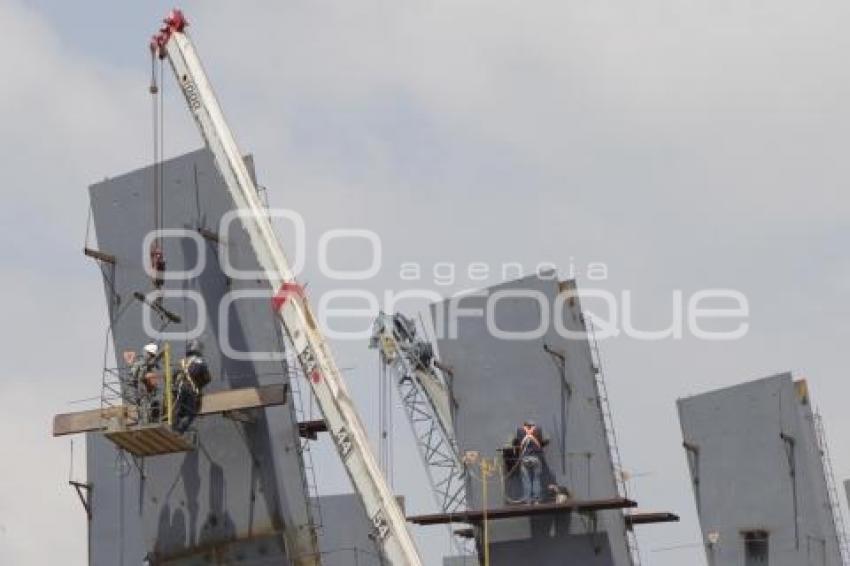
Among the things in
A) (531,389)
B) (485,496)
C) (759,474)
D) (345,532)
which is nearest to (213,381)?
(485,496)

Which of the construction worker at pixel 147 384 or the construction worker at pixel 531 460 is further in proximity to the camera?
the construction worker at pixel 531 460

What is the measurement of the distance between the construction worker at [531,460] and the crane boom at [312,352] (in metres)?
2.96

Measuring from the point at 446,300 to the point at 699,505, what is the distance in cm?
823

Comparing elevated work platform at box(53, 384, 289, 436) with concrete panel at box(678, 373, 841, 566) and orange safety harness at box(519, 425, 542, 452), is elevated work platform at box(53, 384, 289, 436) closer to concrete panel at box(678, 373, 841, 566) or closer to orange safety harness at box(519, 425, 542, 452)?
orange safety harness at box(519, 425, 542, 452)

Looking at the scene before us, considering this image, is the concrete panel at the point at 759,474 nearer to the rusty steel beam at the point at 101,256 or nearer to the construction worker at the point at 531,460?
the construction worker at the point at 531,460

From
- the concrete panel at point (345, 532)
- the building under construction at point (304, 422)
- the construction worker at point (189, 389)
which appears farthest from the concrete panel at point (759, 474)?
the construction worker at point (189, 389)

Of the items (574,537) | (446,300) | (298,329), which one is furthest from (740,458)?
(298,329)

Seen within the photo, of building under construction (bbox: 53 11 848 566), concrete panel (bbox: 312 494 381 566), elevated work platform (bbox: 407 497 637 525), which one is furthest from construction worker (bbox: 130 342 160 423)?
concrete panel (bbox: 312 494 381 566)

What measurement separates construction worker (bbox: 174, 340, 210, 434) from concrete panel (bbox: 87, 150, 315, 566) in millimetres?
1317

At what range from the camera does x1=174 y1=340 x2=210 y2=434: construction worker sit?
3653 centimetres

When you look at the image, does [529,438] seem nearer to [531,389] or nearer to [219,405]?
[531,389]

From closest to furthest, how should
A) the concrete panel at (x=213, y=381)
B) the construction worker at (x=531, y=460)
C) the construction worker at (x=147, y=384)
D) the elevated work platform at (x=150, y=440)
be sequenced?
the elevated work platform at (x=150, y=440), the construction worker at (x=147, y=384), the construction worker at (x=531, y=460), the concrete panel at (x=213, y=381)

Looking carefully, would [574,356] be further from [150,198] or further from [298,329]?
[150,198]

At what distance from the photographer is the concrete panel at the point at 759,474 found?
39.4 m
